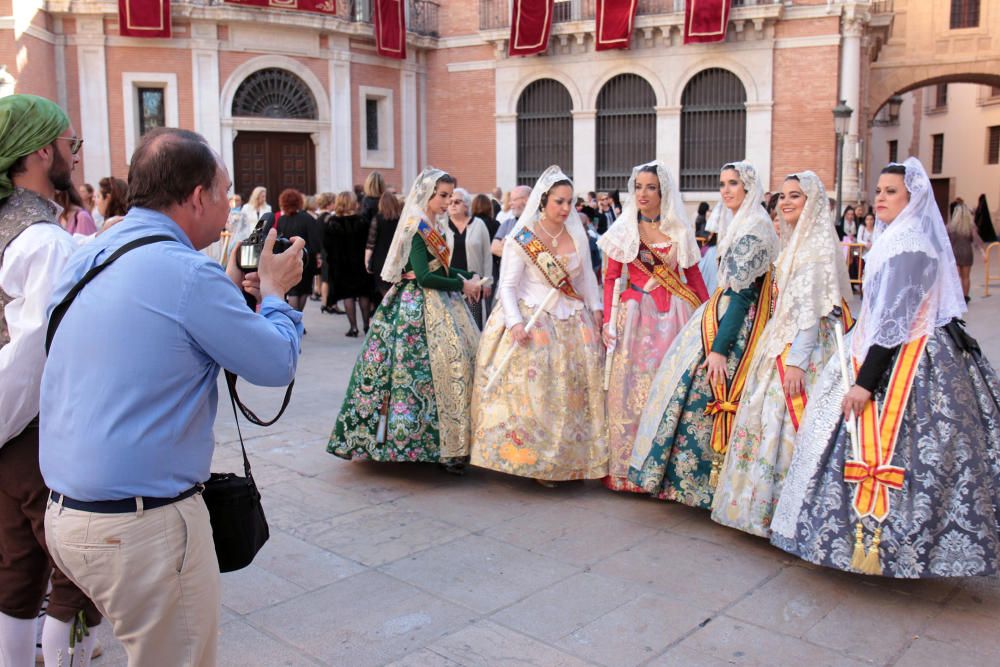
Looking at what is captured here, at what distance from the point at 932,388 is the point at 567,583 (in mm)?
1629

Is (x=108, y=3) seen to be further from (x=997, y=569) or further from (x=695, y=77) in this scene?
(x=997, y=569)

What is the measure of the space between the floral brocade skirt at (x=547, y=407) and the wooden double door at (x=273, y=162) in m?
16.6

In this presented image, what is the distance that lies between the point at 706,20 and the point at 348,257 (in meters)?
12.3

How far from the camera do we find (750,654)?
3.07 m

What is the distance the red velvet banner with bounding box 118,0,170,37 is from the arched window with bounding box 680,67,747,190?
1154 centimetres

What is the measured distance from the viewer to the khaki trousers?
1.86 metres

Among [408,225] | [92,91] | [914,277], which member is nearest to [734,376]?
[914,277]

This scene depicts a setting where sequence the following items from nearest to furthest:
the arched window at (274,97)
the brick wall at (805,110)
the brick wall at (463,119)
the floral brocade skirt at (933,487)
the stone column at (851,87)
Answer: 1. the floral brocade skirt at (933,487)
2. the stone column at (851,87)
3. the brick wall at (805,110)
4. the arched window at (274,97)
5. the brick wall at (463,119)

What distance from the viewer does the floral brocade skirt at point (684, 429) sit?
440 cm

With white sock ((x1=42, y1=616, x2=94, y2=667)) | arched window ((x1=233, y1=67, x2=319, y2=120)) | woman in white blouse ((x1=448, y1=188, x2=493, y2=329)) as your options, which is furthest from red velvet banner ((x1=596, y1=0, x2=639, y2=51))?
white sock ((x1=42, y1=616, x2=94, y2=667))

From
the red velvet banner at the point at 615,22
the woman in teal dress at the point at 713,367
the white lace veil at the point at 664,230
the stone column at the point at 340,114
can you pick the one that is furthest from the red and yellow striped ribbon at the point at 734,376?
the stone column at the point at 340,114

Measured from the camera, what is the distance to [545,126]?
866 inches

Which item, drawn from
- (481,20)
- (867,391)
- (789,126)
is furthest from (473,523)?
(481,20)

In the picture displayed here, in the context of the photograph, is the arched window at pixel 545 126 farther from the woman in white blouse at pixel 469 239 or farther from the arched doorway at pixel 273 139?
the woman in white blouse at pixel 469 239
